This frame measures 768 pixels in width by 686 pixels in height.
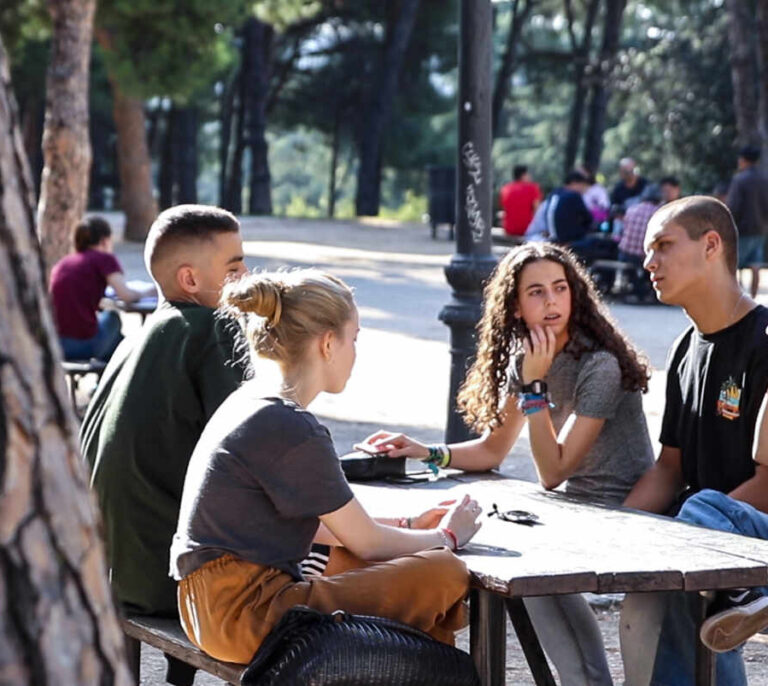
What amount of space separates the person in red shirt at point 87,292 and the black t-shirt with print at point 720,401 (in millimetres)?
5834

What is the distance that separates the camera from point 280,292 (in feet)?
11.5

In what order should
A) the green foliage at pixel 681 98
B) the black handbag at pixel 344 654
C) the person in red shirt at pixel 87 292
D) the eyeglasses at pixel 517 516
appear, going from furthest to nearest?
the green foliage at pixel 681 98 → the person in red shirt at pixel 87 292 → the eyeglasses at pixel 517 516 → the black handbag at pixel 344 654

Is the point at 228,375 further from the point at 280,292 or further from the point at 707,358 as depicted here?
the point at 707,358

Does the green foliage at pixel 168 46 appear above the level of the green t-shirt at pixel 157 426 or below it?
above

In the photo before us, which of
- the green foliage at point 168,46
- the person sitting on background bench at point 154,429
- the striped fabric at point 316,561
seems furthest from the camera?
the green foliage at point 168,46

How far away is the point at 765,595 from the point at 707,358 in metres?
0.87

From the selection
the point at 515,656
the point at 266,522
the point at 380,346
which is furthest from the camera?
the point at 380,346

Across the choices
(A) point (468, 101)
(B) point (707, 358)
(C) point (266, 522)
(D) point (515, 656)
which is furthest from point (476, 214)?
(C) point (266, 522)

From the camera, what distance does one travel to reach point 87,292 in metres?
9.70

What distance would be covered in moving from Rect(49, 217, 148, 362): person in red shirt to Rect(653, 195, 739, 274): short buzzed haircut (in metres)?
5.83

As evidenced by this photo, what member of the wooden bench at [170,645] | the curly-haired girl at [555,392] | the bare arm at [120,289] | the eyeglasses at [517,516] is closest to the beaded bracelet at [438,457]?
the curly-haired girl at [555,392]

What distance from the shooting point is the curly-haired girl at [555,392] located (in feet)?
14.4

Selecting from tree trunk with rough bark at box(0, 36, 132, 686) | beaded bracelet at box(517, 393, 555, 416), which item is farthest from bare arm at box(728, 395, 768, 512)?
tree trunk with rough bark at box(0, 36, 132, 686)

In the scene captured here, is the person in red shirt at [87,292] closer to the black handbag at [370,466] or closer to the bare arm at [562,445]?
the black handbag at [370,466]
